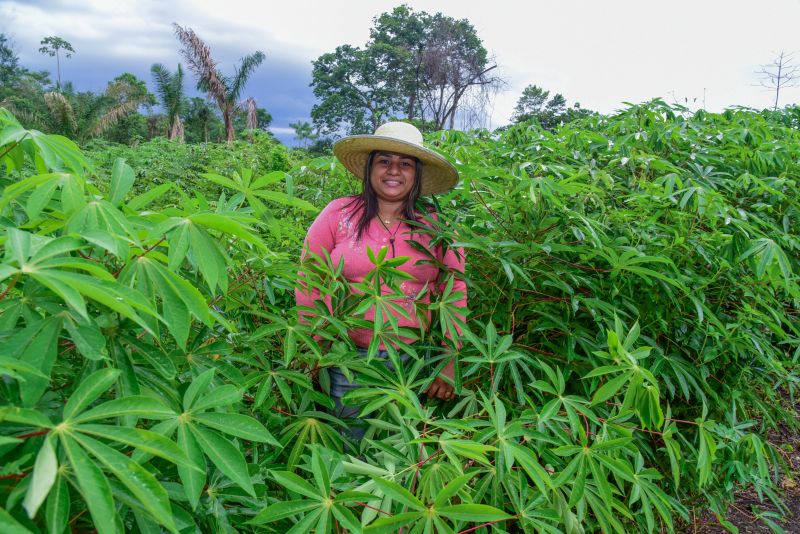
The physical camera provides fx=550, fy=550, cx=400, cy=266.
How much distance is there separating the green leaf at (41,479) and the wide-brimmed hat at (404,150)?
1243 mm

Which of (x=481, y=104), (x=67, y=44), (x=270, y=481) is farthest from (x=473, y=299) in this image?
(x=67, y=44)

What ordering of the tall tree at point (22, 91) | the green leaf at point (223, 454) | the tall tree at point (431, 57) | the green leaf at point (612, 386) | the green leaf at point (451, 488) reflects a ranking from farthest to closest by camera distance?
the tall tree at point (431, 57), the tall tree at point (22, 91), the green leaf at point (612, 386), the green leaf at point (451, 488), the green leaf at point (223, 454)

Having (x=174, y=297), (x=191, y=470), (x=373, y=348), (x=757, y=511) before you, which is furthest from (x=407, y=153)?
(x=757, y=511)

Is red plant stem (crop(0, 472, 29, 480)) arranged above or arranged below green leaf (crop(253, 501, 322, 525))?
above

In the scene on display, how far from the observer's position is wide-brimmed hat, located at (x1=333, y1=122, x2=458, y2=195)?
5.26ft

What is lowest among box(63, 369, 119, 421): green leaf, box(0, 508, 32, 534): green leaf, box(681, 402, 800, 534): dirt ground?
box(681, 402, 800, 534): dirt ground

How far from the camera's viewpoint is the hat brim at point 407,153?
1.60 m

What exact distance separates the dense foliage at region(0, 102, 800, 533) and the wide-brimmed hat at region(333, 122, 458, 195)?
0.10 m

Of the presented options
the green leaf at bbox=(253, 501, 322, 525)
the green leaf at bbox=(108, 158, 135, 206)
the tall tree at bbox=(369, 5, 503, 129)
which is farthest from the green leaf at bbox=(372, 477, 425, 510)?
the tall tree at bbox=(369, 5, 503, 129)

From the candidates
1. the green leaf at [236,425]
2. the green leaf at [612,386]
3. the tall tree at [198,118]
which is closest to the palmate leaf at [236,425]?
the green leaf at [236,425]

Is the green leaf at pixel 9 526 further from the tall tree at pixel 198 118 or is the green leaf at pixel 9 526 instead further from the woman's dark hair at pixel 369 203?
the tall tree at pixel 198 118

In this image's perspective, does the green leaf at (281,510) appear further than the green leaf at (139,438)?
Yes

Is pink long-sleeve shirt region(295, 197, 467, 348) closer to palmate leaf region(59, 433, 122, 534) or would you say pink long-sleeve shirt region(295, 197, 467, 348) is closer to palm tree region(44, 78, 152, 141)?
palmate leaf region(59, 433, 122, 534)

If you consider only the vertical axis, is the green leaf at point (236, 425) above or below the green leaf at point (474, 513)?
above
